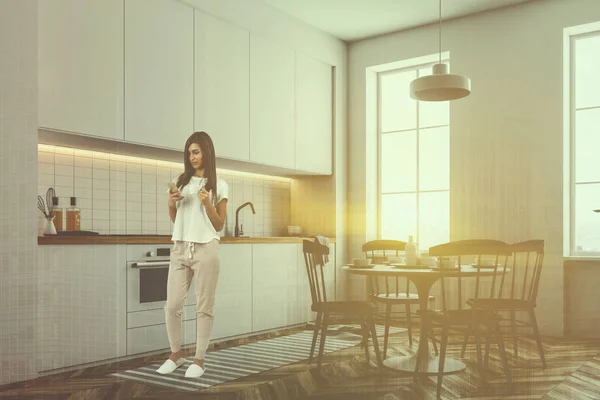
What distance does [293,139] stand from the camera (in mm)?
5383

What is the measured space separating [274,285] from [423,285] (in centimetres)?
170

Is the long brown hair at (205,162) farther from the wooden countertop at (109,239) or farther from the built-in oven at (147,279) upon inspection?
the built-in oven at (147,279)

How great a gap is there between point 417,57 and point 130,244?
10.8ft

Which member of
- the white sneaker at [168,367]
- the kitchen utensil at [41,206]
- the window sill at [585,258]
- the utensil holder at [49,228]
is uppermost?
the kitchen utensil at [41,206]

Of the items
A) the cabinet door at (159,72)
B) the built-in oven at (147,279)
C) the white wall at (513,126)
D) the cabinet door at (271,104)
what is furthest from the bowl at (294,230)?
the built-in oven at (147,279)

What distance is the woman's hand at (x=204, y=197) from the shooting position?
A: 121 inches

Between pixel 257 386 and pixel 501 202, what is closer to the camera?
pixel 257 386

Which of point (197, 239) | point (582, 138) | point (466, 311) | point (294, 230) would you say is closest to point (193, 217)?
point (197, 239)

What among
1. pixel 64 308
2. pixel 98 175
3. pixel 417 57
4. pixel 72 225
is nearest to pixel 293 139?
pixel 417 57

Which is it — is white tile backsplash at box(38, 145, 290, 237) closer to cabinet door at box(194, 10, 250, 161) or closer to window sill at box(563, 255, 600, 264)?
cabinet door at box(194, 10, 250, 161)

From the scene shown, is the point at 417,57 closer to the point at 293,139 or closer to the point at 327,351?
the point at 293,139

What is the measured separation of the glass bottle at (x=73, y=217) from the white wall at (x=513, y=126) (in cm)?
312

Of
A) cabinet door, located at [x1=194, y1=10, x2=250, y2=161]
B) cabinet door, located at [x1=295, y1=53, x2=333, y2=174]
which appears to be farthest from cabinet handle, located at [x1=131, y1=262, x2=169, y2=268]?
cabinet door, located at [x1=295, y1=53, x2=333, y2=174]

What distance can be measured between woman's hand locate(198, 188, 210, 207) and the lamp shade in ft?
4.96
